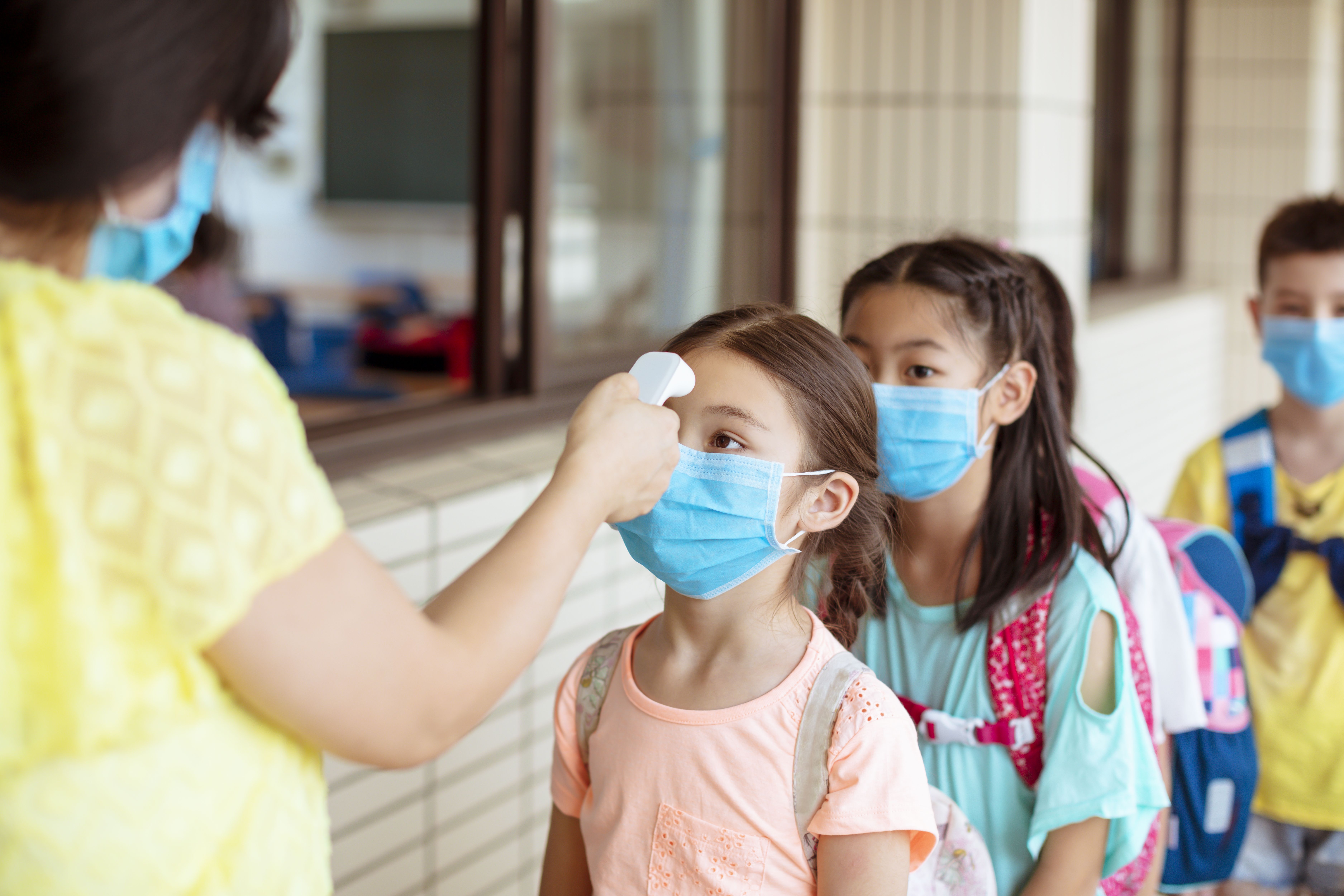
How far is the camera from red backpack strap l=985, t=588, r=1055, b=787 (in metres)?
1.50

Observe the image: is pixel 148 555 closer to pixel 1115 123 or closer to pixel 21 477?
pixel 21 477

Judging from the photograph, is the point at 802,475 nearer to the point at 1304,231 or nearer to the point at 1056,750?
the point at 1056,750

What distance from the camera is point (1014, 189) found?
3.45 metres

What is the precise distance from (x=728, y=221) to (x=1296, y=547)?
1.99 m

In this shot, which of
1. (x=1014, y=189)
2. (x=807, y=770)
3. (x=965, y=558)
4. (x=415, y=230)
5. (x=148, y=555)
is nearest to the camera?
(x=148, y=555)

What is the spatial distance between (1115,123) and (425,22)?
16.8 ft

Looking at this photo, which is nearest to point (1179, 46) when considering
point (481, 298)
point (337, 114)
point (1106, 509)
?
point (481, 298)

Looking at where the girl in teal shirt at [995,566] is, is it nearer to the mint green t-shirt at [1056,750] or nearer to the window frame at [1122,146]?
the mint green t-shirt at [1056,750]

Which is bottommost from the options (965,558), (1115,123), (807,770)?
(807,770)

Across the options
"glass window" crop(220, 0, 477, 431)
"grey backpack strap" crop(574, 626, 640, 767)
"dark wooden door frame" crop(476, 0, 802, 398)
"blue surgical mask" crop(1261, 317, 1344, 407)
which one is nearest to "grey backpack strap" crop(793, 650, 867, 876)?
"grey backpack strap" crop(574, 626, 640, 767)

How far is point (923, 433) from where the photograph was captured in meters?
1.62

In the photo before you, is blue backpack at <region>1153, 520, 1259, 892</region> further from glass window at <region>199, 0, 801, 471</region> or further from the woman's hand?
the woman's hand

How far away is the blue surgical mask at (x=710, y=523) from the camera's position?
123 cm

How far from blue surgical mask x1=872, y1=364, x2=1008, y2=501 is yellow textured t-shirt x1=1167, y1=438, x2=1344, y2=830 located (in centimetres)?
85
